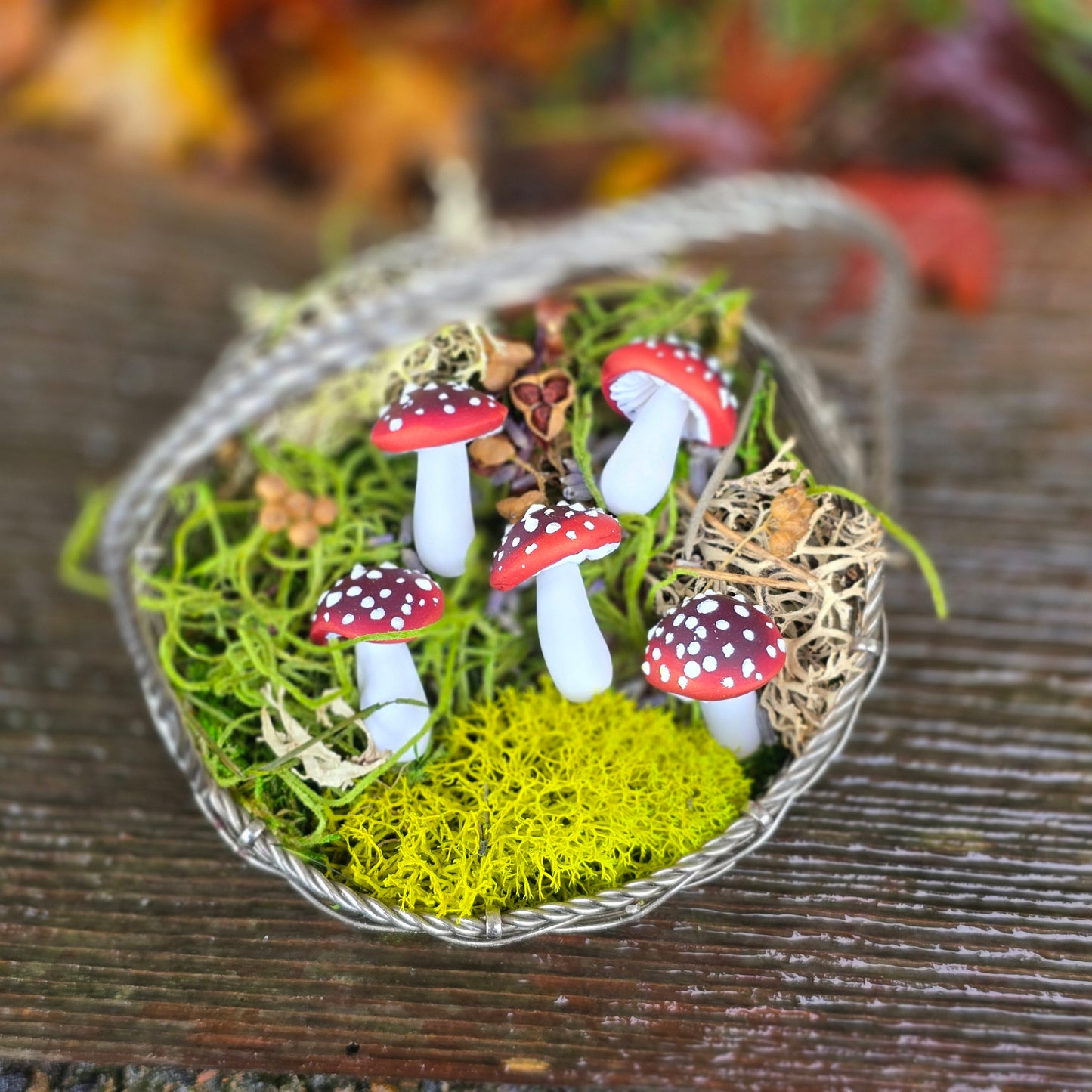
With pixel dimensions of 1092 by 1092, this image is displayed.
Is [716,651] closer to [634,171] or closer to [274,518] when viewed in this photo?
[274,518]

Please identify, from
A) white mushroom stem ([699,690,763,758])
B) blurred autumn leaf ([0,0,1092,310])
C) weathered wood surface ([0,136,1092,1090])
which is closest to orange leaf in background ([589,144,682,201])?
blurred autumn leaf ([0,0,1092,310])

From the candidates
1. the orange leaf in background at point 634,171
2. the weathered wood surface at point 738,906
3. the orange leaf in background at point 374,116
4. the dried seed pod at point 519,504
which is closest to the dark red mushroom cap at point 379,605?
the dried seed pod at point 519,504

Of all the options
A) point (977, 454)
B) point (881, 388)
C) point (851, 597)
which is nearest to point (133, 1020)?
point (851, 597)

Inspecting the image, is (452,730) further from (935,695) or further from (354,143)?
(354,143)

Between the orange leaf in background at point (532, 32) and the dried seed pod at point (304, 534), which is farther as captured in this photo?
the orange leaf in background at point (532, 32)

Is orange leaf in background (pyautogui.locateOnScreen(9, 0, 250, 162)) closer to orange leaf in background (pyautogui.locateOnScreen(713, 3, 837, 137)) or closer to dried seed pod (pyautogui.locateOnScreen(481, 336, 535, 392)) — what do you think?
orange leaf in background (pyautogui.locateOnScreen(713, 3, 837, 137))

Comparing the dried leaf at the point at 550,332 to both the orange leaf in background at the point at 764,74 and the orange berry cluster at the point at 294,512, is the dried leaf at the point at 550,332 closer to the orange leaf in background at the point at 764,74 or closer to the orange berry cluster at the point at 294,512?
the orange berry cluster at the point at 294,512
